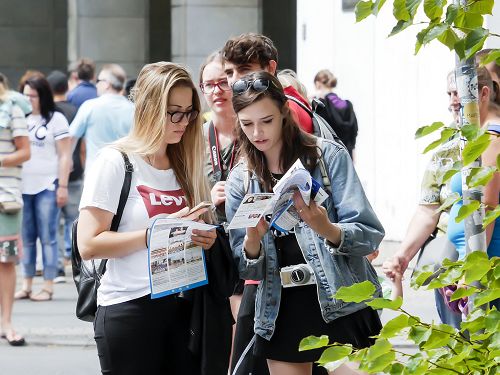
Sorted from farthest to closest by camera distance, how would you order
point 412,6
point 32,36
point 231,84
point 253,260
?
point 32,36
point 231,84
point 253,260
point 412,6

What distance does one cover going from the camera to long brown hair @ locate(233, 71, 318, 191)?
483 cm

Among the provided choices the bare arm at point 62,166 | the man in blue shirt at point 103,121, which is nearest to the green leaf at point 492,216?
the bare arm at point 62,166

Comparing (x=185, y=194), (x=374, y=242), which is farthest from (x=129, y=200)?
(x=374, y=242)

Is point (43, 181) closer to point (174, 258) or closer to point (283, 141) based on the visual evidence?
point (283, 141)

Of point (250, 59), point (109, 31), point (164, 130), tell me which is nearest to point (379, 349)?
point (164, 130)

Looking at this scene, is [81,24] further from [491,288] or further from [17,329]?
[491,288]

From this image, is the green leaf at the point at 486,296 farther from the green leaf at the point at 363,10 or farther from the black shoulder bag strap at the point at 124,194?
the black shoulder bag strap at the point at 124,194

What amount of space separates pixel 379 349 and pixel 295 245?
5.35 ft

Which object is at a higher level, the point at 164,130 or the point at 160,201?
the point at 164,130

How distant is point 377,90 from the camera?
14.4 meters

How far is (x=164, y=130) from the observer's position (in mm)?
4766

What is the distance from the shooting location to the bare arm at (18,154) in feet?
31.5

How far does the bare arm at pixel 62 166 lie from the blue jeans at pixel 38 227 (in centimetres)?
11

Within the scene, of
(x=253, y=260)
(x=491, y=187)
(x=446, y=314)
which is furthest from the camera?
(x=446, y=314)
